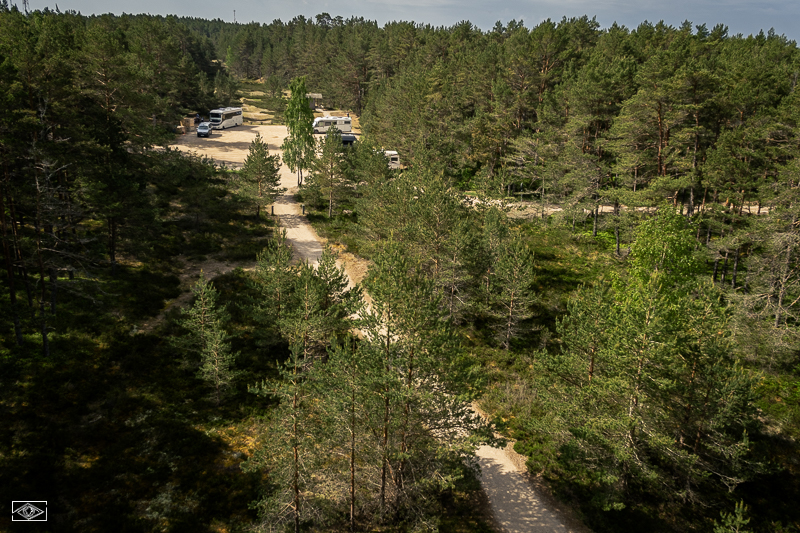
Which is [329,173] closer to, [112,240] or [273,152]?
[112,240]

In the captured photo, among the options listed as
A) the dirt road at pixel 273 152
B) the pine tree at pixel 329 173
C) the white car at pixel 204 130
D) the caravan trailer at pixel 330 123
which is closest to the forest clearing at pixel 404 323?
the pine tree at pixel 329 173

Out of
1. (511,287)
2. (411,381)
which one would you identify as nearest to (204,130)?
(511,287)

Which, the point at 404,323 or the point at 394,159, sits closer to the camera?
the point at 404,323

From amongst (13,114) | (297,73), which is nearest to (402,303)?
(13,114)

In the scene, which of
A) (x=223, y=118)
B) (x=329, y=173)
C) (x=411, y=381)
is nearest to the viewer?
(x=411, y=381)

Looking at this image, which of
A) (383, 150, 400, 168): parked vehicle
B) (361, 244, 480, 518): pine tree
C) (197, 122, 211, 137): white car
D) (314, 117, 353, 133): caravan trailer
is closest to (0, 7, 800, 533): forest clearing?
(361, 244, 480, 518): pine tree

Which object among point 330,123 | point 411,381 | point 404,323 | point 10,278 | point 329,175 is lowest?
point 411,381

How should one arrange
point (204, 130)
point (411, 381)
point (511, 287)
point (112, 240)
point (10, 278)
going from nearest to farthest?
point (411, 381) → point (10, 278) → point (511, 287) → point (112, 240) → point (204, 130)

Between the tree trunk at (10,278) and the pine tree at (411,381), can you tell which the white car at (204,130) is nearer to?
the tree trunk at (10,278)

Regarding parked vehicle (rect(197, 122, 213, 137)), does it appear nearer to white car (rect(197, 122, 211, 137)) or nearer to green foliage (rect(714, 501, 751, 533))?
white car (rect(197, 122, 211, 137))
